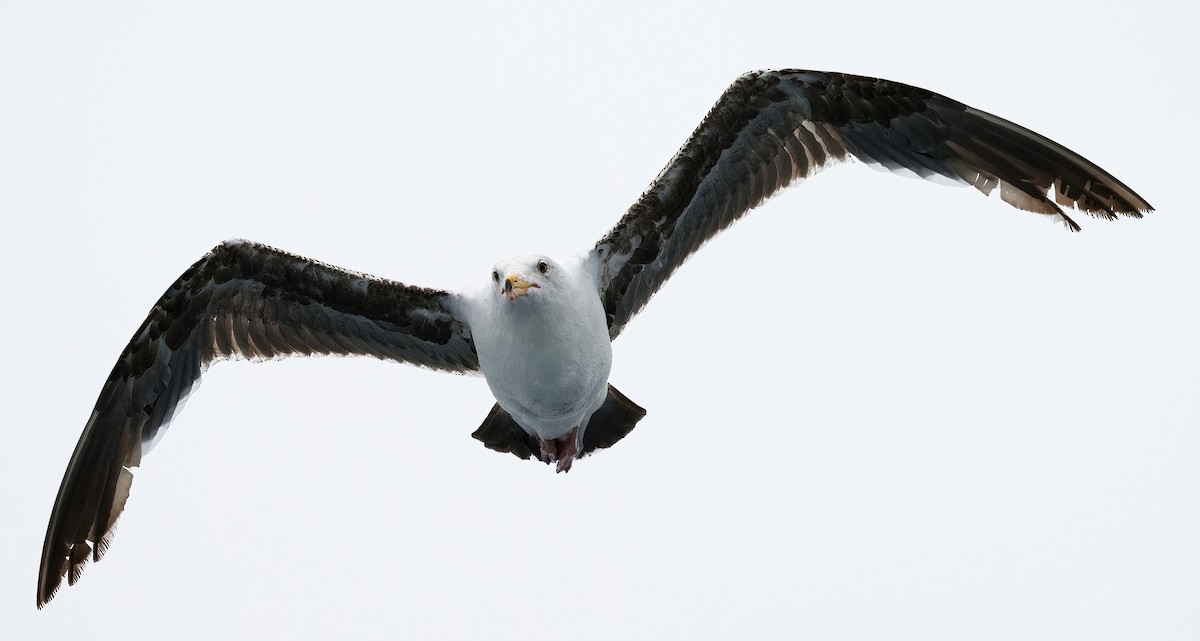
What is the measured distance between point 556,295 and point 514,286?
0.41 metres

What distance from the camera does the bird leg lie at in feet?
35.6

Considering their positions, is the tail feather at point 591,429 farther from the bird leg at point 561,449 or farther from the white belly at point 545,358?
the white belly at point 545,358

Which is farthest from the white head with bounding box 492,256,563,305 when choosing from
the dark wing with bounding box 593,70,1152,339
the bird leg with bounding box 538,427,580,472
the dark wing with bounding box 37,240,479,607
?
the bird leg with bounding box 538,427,580,472

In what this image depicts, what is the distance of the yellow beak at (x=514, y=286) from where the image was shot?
362 inches

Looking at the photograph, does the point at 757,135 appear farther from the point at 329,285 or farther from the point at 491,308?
the point at 329,285

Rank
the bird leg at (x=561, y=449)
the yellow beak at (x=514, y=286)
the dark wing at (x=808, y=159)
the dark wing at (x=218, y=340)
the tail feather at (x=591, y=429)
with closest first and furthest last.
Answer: the yellow beak at (x=514, y=286) → the dark wing at (x=808, y=159) → the dark wing at (x=218, y=340) → the bird leg at (x=561, y=449) → the tail feather at (x=591, y=429)

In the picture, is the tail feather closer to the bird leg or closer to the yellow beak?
the bird leg

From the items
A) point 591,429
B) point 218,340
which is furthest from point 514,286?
point 218,340

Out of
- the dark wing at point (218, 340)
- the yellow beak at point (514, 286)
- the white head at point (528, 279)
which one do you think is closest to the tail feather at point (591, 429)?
the dark wing at point (218, 340)

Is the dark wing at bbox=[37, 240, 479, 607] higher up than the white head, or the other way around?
the white head

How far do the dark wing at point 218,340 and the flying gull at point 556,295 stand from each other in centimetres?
1

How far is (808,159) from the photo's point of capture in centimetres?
1045

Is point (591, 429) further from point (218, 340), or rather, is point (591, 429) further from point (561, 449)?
point (218, 340)

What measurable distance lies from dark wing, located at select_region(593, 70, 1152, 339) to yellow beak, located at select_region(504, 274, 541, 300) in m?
1.18
